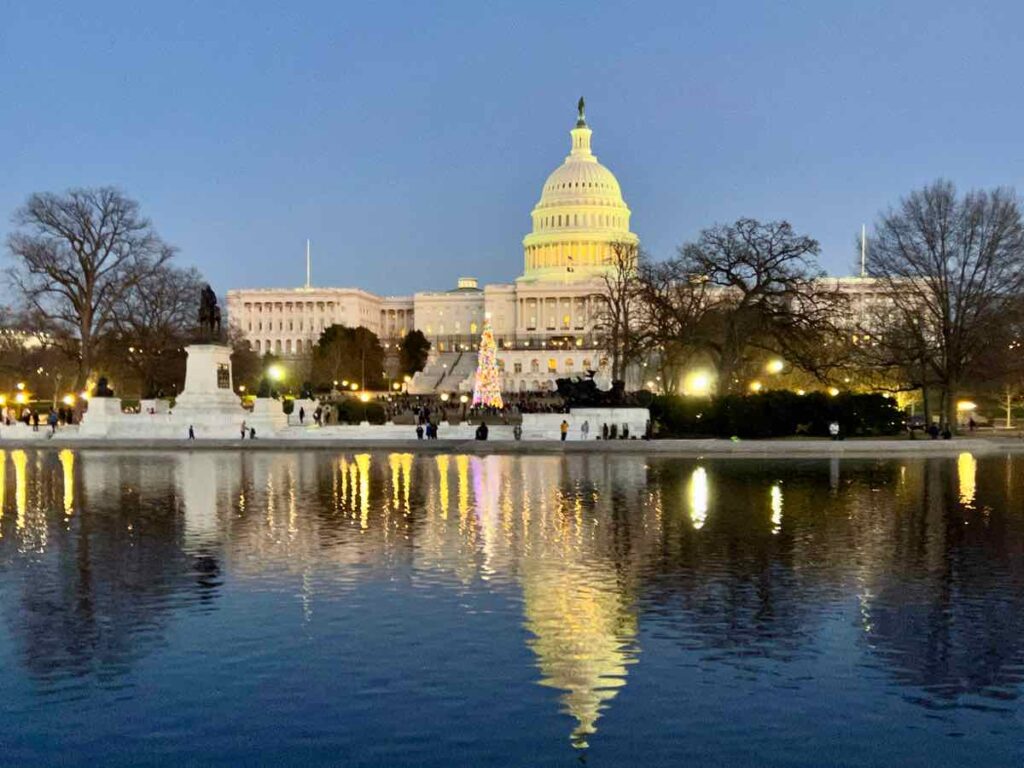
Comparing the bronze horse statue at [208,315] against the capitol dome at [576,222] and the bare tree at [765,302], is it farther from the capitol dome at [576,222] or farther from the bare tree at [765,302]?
the capitol dome at [576,222]

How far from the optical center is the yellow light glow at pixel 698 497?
65.5 feet

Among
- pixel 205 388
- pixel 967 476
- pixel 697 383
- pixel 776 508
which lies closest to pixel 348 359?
pixel 697 383

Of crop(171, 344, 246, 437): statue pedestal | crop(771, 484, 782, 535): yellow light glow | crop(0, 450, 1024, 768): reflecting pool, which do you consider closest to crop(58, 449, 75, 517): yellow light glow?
crop(0, 450, 1024, 768): reflecting pool

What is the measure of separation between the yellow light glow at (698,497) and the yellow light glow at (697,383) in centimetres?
3630

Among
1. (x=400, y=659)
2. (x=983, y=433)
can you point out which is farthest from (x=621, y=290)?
(x=400, y=659)

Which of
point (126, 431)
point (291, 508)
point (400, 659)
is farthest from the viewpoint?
point (126, 431)

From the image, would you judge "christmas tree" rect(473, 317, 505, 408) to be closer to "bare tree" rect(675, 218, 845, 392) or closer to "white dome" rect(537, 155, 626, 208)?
"bare tree" rect(675, 218, 845, 392)

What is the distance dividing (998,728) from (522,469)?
977 inches

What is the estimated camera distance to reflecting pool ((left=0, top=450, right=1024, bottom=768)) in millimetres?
8148

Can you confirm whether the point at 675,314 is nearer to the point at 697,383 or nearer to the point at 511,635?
the point at 697,383

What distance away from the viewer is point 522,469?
108 ft

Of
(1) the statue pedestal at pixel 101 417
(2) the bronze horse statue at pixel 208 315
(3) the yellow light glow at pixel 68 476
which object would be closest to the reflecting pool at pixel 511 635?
(3) the yellow light glow at pixel 68 476

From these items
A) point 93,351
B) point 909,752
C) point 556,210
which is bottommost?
point 909,752

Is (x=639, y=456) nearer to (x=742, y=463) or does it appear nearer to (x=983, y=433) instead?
(x=742, y=463)
